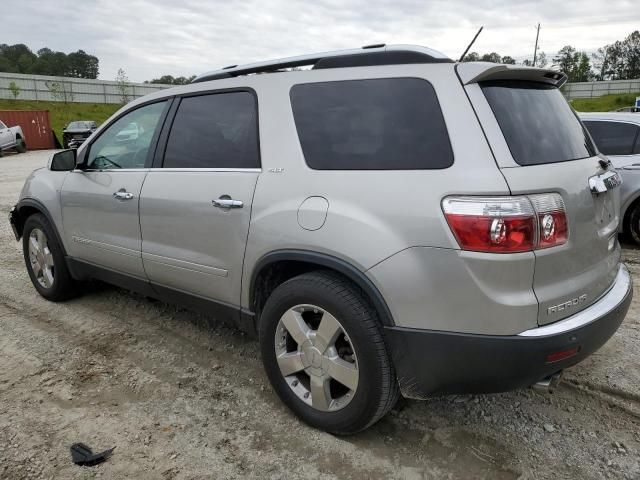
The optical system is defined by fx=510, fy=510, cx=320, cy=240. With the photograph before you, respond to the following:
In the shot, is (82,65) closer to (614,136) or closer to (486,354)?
(614,136)

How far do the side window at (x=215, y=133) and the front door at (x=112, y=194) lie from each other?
0.26 meters

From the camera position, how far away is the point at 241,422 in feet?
9.07

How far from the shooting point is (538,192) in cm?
208

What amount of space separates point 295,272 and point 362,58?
1.15m

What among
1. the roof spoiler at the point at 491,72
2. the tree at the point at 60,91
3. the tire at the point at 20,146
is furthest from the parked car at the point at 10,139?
the tree at the point at 60,91

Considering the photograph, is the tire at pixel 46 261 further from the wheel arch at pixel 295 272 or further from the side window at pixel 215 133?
the wheel arch at pixel 295 272

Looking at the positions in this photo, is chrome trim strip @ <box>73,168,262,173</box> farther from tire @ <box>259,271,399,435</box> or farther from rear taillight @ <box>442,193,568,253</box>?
rear taillight @ <box>442,193,568,253</box>

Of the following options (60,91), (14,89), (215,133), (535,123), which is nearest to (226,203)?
(215,133)

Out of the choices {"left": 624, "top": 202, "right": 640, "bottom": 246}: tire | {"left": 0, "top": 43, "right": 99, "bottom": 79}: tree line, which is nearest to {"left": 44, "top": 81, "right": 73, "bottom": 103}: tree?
{"left": 0, "top": 43, "right": 99, "bottom": 79}: tree line

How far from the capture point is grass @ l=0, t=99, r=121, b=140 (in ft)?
146

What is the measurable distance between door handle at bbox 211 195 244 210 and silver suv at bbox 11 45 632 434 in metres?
0.01

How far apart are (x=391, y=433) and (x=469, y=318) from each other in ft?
3.04

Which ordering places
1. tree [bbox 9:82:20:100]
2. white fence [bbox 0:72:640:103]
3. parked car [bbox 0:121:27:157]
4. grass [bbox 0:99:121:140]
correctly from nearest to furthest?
parked car [bbox 0:121:27:157] → grass [bbox 0:99:121:140] → tree [bbox 9:82:20:100] → white fence [bbox 0:72:640:103]

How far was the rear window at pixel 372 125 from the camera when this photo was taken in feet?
7.33
